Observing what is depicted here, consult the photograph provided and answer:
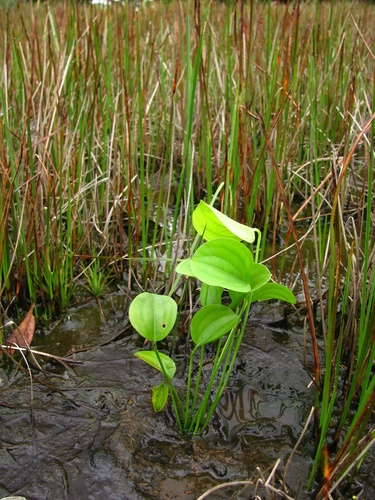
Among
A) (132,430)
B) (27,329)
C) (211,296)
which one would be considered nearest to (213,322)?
(211,296)

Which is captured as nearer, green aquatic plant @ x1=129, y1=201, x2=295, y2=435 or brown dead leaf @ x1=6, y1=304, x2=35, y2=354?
green aquatic plant @ x1=129, y1=201, x2=295, y2=435

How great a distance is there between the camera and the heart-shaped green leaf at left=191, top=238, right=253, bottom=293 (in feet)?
2.39

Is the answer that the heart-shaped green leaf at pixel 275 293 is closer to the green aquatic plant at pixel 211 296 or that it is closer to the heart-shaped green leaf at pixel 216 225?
the green aquatic plant at pixel 211 296

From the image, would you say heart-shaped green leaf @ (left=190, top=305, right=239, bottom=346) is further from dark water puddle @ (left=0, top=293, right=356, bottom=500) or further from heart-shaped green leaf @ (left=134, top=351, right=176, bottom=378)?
dark water puddle @ (left=0, top=293, right=356, bottom=500)

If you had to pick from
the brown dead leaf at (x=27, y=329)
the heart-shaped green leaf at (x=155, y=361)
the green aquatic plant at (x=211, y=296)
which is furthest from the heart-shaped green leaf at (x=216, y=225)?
the brown dead leaf at (x=27, y=329)

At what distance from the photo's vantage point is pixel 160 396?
0.85 meters

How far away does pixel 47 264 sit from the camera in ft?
3.75

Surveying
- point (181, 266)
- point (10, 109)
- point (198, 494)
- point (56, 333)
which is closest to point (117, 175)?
point (10, 109)

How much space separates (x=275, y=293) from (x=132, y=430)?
395 mm

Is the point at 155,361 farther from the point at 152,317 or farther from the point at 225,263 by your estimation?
the point at 225,263

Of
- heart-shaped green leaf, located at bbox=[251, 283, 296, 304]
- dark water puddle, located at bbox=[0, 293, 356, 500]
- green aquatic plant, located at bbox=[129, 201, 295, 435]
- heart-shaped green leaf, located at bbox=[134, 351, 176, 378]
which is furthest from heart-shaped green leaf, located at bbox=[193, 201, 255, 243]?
dark water puddle, located at bbox=[0, 293, 356, 500]

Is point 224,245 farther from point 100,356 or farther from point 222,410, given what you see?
point 100,356

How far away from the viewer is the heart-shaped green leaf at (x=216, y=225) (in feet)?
2.35

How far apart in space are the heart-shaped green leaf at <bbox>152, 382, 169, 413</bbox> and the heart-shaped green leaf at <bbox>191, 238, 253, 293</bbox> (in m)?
0.27
